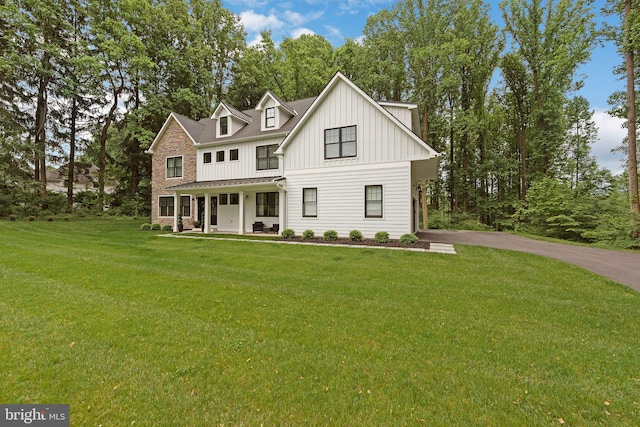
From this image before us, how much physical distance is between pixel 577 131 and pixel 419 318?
3008cm

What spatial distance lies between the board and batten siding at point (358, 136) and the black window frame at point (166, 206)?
34.4 feet

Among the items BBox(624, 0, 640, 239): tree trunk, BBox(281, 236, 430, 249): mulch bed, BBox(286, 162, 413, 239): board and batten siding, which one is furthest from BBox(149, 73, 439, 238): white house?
BBox(624, 0, 640, 239): tree trunk

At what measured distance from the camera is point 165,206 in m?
20.1

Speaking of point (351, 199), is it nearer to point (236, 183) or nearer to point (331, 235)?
point (331, 235)

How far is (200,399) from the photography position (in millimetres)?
2387

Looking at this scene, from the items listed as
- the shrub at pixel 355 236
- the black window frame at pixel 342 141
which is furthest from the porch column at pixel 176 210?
the shrub at pixel 355 236

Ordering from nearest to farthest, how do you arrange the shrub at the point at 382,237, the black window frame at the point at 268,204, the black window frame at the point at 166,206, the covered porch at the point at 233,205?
the shrub at the point at 382,237 → the covered porch at the point at 233,205 → the black window frame at the point at 268,204 → the black window frame at the point at 166,206

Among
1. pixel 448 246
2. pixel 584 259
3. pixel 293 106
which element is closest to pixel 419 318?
pixel 448 246

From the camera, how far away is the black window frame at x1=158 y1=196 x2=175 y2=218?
65.2ft

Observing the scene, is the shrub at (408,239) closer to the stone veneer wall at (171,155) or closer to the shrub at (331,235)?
the shrub at (331,235)

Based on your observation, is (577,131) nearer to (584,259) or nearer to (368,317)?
(584,259)

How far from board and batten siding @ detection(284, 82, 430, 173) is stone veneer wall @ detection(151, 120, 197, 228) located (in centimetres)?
875

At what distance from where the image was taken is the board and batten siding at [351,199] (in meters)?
12.1

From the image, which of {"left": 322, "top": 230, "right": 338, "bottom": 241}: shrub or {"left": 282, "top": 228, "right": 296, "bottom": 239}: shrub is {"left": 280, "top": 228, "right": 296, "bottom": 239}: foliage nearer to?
{"left": 282, "top": 228, "right": 296, "bottom": 239}: shrub
